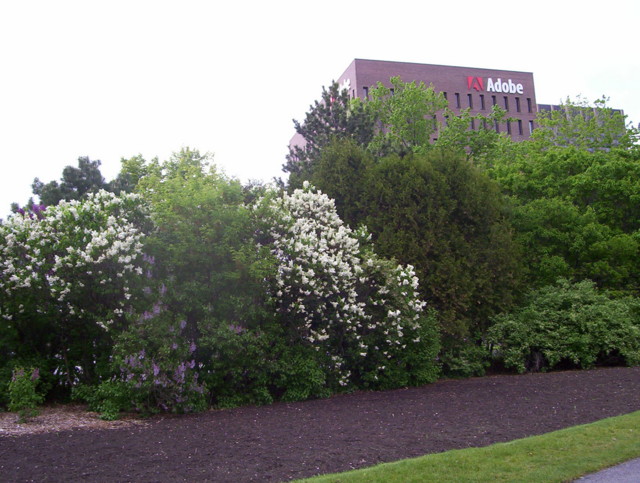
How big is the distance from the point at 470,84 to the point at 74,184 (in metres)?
44.6

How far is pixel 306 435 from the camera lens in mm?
7055

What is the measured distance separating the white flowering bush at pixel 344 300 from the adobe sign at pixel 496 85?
51482 millimetres

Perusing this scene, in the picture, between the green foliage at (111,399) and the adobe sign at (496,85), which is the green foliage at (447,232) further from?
the adobe sign at (496,85)

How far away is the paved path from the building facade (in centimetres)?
4914

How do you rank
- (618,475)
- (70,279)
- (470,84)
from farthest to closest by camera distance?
(470,84), (70,279), (618,475)

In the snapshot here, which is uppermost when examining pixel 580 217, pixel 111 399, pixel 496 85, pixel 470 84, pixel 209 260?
pixel 496 85

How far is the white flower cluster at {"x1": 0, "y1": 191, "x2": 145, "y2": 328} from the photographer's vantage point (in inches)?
352

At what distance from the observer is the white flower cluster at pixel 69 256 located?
29.3 feet

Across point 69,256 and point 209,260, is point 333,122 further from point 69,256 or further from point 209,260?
point 69,256

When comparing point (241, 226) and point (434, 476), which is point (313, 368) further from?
point (434, 476)

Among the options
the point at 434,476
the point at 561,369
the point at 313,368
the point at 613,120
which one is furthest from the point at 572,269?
the point at 613,120

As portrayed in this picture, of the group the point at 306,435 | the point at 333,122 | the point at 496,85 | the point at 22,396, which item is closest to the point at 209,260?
the point at 22,396

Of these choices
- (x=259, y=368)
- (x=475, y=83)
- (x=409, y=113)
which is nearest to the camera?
(x=259, y=368)

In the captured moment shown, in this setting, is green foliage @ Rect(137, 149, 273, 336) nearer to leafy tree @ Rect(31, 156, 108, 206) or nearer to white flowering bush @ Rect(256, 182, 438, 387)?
white flowering bush @ Rect(256, 182, 438, 387)
